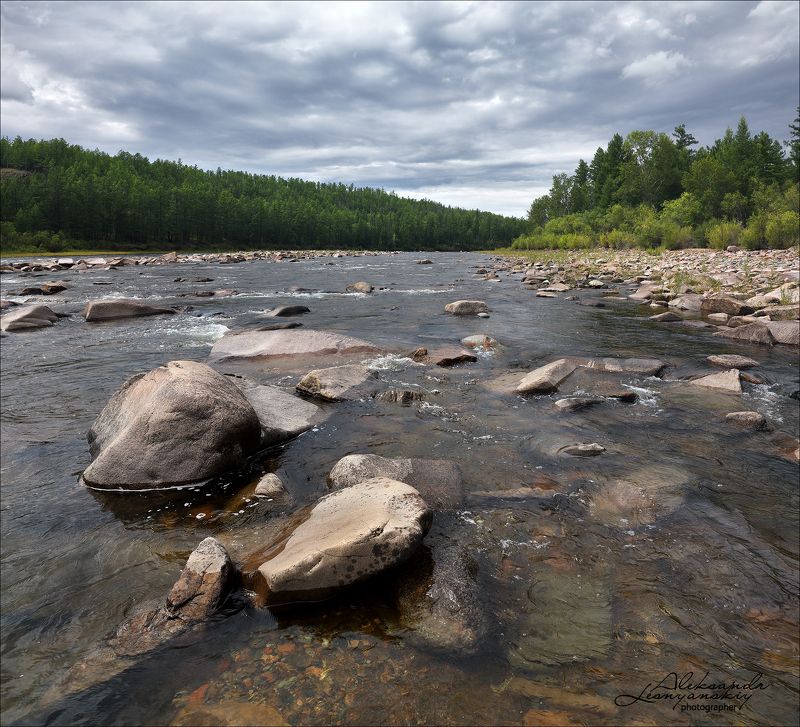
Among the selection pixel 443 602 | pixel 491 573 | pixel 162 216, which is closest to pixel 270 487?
pixel 443 602

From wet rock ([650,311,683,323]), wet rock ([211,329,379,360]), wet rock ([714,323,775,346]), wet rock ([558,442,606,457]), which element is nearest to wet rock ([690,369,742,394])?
wet rock ([558,442,606,457])

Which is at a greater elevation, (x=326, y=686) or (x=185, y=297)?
(x=185, y=297)

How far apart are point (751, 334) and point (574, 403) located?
9.09 m

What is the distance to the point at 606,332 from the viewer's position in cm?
1584

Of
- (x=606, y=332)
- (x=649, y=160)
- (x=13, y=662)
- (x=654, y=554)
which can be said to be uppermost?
(x=649, y=160)

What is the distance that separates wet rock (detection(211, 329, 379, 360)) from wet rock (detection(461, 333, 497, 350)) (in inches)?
116

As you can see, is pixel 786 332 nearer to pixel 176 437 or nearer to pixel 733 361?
pixel 733 361

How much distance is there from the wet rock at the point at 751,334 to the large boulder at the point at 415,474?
12.3m

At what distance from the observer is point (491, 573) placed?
440 cm

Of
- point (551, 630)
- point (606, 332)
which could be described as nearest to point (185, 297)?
point (606, 332)

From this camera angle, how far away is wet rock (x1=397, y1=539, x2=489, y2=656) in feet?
12.0

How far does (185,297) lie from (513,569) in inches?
990

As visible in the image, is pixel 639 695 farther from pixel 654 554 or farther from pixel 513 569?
pixel 654 554

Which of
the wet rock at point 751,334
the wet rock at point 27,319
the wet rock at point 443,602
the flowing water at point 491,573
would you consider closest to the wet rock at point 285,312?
the wet rock at point 27,319
